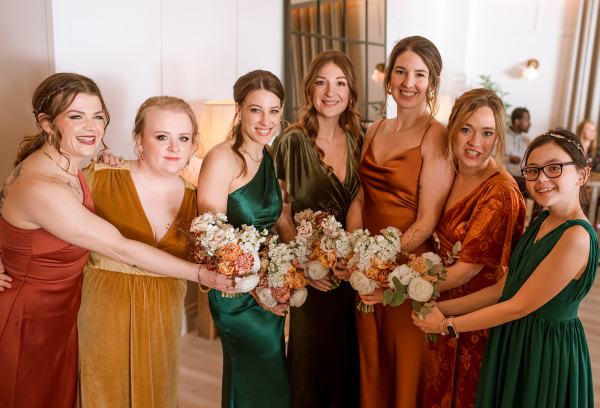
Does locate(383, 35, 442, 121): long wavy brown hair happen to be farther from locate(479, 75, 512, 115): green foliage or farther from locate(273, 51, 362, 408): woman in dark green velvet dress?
Answer: locate(479, 75, 512, 115): green foliage

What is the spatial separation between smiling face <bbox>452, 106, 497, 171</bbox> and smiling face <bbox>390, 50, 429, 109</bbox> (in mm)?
332

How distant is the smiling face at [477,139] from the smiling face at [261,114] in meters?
0.84

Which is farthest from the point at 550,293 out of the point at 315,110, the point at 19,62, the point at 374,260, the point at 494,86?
the point at 494,86

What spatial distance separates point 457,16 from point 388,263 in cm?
877

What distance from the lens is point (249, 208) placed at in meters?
2.50

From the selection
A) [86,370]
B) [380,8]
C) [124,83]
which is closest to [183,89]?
[124,83]

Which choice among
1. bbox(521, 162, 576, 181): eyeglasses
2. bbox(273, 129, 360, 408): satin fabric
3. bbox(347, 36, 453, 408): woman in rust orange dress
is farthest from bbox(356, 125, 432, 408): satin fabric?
bbox(521, 162, 576, 181): eyeglasses

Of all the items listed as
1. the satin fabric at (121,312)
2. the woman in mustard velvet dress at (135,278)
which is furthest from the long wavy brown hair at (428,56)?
the satin fabric at (121,312)

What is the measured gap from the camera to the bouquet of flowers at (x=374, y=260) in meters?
2.24

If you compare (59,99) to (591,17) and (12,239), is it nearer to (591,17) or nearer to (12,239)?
(12,239)

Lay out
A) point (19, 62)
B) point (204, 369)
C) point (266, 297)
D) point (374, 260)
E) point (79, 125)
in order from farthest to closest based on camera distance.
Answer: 1. point (204, 369)
2. point (19, 62)
3. point (266, 297)
4. point (374, 260)
5. point (79, 125)

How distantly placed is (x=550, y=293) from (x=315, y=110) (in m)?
1.50

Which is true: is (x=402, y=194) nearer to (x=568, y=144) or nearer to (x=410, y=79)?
(x=410, y=79)

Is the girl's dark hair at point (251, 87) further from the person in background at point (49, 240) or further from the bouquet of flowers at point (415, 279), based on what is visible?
the bouquet of flowers at point (415, 279)
